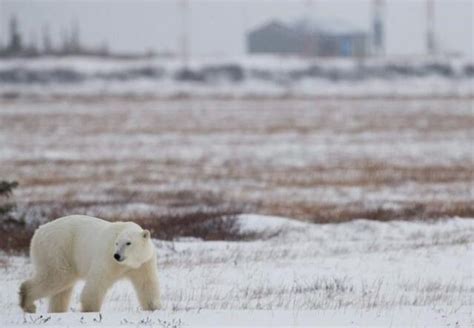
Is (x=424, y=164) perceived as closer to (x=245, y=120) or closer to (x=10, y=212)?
(x=10, y=212)

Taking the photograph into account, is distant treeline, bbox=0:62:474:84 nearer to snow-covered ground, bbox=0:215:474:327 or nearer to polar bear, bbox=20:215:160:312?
snow-covered ground, bbox=0:215:474:327

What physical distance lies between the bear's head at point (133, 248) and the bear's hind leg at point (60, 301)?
1.32 metres

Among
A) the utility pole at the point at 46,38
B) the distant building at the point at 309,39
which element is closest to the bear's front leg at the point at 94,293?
the distant building at the point at 309,39

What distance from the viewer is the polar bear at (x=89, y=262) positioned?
8312 mm

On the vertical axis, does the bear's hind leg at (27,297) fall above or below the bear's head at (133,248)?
below

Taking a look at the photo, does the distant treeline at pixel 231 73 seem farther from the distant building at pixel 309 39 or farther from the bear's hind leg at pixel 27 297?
the bear's hind leg at pixel 27 297

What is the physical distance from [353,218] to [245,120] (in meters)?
26.6

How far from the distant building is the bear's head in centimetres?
8550

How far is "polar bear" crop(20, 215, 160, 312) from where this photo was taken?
27.3 feet

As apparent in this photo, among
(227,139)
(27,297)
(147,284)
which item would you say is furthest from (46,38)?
(147,284)

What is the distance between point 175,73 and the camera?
72.1 m

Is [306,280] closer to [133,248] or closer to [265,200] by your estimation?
[133,248]

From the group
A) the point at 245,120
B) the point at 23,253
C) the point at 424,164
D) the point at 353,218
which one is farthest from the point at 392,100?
the point at 23,253

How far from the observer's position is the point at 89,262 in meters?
8.71
